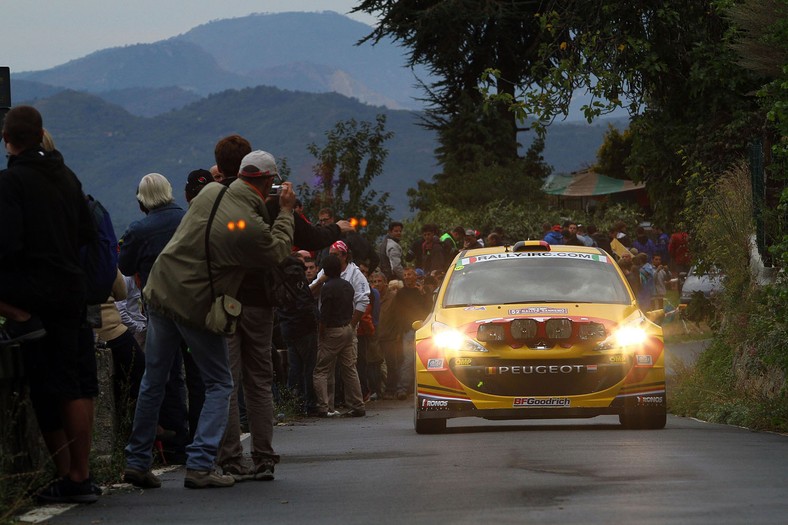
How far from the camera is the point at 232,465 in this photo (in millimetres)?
10453

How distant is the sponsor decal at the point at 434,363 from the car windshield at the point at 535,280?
70 cm

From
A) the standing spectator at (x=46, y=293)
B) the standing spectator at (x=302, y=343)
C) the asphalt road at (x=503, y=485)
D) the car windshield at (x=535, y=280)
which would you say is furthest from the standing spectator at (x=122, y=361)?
the standing spectator at (x=302, y=343)

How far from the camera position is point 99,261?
1003 centimetres

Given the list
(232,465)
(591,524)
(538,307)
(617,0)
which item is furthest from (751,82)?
(591,524)

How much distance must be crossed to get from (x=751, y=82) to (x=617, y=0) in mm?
5209

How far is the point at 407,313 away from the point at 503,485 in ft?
46.6

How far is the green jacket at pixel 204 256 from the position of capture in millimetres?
9836

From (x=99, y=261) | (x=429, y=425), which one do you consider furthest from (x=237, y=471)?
(x=429, y=425)

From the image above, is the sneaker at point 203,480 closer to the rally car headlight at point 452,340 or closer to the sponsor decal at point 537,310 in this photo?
the rally car headlight at point 452,340

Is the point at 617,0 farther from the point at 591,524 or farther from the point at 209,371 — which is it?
the point at 591,524

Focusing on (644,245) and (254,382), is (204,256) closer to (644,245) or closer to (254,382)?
(254,382)

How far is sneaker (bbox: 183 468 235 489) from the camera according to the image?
9922 millimetres

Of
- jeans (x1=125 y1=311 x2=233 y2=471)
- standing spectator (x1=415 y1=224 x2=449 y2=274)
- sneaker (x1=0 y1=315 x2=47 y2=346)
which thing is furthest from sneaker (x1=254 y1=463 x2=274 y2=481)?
standing spectator (x1=415 y1=224 x2=449 y2=274)

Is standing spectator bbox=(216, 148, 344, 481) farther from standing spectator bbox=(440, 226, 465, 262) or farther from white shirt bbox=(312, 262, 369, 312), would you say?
standing spectator bbox=(440, 226, 465, 262)
